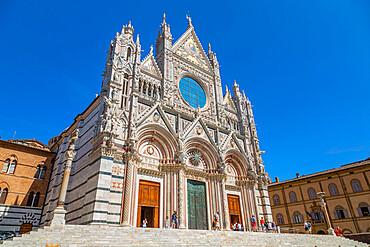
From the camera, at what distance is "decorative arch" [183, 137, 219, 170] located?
21.4 metres

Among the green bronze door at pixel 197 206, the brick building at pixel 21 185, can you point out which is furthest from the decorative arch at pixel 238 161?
the brick building at pixel 21 185

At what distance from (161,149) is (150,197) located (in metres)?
3.90

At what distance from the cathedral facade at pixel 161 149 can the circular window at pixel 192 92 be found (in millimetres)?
126

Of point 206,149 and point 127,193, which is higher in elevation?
point 206,149

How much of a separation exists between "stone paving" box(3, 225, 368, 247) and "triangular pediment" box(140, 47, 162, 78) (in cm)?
1435

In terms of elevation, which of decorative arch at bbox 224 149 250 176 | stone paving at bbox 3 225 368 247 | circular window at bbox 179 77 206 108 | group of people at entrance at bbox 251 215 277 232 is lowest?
stone paving at bbox 3 225 368 247

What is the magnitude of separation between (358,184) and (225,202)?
2063 cm

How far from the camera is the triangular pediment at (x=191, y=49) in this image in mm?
26516

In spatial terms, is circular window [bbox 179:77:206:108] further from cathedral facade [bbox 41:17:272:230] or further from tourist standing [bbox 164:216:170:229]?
tourist standing [bbox 164:216:170:229]

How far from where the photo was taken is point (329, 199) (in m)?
31.7

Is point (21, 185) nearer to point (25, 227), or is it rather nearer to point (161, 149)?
point (25, 227)

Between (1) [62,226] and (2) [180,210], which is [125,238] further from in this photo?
(2) [180,210]

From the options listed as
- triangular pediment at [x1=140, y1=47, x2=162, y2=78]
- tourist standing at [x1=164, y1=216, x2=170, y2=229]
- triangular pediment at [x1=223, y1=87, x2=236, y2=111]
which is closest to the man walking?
tourist standing at [x1=164, y1=216, x2=170, y2=229]

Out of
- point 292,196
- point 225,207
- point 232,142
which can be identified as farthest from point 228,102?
point 292,196
